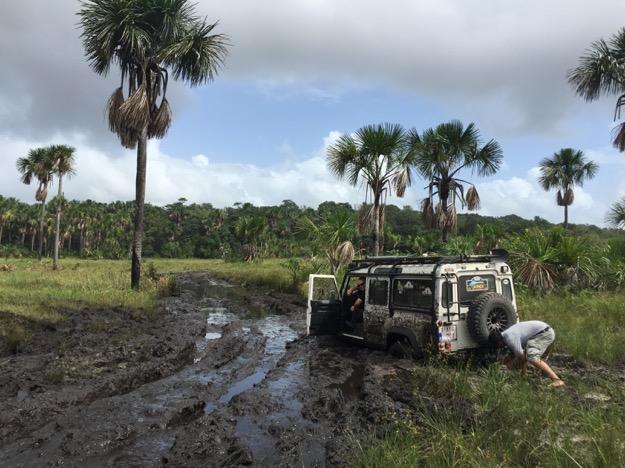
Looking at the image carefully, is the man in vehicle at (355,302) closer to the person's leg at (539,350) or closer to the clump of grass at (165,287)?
the person's leg at (539,350)

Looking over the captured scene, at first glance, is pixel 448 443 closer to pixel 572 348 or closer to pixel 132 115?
pixel 572 348

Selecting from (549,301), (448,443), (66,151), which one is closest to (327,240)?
(549,301)

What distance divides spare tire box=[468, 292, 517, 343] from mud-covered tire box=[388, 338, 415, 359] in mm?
1179

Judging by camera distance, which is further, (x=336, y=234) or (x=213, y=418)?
(x=336, y=234)

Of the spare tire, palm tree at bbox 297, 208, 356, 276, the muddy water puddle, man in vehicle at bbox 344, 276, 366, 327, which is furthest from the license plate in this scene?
palm tree at bbox 297, 208, 356, 276

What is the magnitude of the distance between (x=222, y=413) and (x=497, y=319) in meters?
4.62

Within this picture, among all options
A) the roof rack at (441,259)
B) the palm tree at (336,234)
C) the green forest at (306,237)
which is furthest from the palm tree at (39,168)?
the roof rack at (441,259)

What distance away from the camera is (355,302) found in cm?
1042

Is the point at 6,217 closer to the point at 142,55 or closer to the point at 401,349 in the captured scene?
the point at 142,55

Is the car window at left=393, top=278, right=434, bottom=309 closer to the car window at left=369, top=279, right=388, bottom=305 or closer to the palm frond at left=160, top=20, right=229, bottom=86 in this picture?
the car window at left=369, top=279, right=388, bottom=305

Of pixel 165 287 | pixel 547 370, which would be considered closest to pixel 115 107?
pixel 165 287

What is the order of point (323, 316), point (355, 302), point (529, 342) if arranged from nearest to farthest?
1. point (529, 342)
2. point (355, 302)
3. point (323, 316)

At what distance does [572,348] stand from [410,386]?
4216 mm

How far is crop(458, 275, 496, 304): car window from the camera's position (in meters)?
8.09
